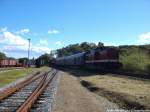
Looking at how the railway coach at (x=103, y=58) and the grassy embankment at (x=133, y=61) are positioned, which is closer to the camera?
the railway coach at (x=103, y=58)

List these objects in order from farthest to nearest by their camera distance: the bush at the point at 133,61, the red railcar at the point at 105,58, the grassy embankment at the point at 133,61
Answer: the bush at the point at 133,61
the grassy embankment at the point at 133,61
the red railcar at the point at 105,58

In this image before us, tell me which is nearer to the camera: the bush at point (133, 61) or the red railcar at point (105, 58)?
the red railcar at point (105, 58)

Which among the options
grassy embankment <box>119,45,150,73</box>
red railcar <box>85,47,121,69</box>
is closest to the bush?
grassy embankment <box>119,45,150,73</box>

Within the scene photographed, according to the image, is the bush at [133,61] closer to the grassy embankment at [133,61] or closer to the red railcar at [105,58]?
the grassy embankment at [133,61]

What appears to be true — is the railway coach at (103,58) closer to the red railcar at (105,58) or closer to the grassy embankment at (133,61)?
the red railcar at (105,58)

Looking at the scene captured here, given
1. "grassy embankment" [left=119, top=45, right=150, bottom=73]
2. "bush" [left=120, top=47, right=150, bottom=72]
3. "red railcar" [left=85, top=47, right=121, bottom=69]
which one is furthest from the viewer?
"bush" [left=120, top=47, right=150, bottom=72]

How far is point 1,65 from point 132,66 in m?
36.1

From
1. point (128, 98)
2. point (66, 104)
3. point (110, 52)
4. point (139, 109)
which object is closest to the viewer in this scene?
point (139, 109)

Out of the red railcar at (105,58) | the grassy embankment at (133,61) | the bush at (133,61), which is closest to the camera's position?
the red railcar at (105,58)

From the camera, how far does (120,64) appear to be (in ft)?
161

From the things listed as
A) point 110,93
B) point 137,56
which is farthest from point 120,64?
point 110,93

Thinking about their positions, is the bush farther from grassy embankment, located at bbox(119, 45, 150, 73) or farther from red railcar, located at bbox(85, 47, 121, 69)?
red railcar, located at bbox(85, 47, 121, 69)

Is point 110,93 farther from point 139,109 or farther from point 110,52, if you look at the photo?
point 110,52

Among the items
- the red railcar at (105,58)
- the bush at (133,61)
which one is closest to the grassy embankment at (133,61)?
the bush at (133,61)
